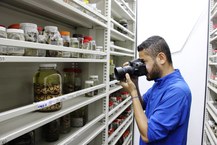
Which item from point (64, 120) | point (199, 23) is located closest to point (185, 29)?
point (199, 23)

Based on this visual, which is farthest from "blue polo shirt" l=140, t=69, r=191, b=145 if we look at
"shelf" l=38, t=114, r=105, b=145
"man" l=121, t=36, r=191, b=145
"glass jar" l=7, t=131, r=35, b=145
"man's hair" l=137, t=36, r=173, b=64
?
"glass jar" l=7, t=131, r=35, b=145

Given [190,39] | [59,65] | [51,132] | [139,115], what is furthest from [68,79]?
[190,39]

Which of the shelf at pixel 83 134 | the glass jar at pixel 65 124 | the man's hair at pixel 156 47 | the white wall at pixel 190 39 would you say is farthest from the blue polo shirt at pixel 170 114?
the white wall at pixel 190 39

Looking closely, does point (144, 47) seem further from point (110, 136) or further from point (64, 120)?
point (110, 136)

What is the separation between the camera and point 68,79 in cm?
137

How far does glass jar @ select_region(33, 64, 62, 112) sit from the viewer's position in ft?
2.99

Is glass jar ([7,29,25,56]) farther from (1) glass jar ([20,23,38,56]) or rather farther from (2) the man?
(2) the man

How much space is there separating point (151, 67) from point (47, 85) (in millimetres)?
611

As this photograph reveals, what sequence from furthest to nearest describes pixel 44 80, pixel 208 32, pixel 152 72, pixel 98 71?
pixel 208 32 → pixel 98 71 → pixel 152 72 → pixel 44 80

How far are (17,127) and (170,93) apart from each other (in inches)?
30.3

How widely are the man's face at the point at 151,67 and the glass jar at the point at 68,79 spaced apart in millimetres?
445

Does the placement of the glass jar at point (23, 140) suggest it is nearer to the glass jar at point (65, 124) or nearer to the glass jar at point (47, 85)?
the glass jar at point (47, 85)

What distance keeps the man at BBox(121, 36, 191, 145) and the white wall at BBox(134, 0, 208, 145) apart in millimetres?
1393

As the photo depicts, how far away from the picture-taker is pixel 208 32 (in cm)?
243
